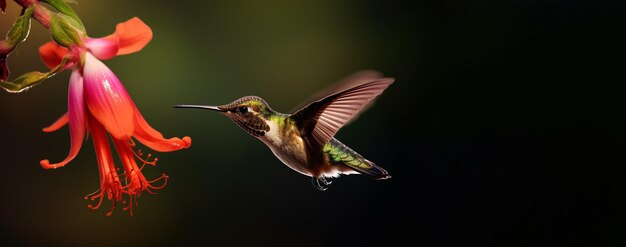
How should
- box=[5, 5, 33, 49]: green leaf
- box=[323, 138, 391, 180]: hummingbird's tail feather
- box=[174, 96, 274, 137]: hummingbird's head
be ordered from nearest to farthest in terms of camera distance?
1. box=[5, 5, 33, 49]: green leaf
2. box=[174, 96, 274, 137]: hummingbird's head
3. box=[323, 138, 391, 180]: hummingbird's tail feather

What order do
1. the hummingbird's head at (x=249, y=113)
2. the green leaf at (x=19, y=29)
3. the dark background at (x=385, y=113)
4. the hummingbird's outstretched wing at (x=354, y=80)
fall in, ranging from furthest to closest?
the dark background at (x=385, y=113) < the hummingbird's outstretched wing at (x=354, y=80) < the hummingbird's head at (x=249, y=113) < the green leaf at (x=19, y=29)

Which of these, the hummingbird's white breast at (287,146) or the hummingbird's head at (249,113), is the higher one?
the hummingbird's head at (249,113)

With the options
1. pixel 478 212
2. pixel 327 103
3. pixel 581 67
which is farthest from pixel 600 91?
pixel 327 103

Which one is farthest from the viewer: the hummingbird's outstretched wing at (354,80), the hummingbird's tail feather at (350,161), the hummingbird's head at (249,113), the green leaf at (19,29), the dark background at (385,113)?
the dark background at (385,113)

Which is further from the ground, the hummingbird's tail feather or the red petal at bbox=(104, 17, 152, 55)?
the red petal at bbox=(104, 17, 152, 55)

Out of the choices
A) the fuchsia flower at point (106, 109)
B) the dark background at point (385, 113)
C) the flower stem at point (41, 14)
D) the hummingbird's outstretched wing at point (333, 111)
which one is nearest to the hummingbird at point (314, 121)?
the hummingbird's outstretched wing at point (333, 111)

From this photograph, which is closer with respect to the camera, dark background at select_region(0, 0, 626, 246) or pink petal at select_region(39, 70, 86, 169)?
pink petal at select_region(39, 70, 86, 169)

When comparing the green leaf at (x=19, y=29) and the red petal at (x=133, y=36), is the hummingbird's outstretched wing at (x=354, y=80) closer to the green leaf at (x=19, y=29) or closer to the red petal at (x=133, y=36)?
the red petal at (x=133, y=36)

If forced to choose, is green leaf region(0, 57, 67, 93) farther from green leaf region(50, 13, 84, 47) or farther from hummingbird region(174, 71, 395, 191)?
hummingbird region(174, 71, 395, 191)

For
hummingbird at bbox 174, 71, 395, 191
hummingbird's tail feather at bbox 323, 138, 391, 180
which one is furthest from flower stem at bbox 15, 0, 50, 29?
hummingbird's tail feather at bbox 323, 138, 391, 180
